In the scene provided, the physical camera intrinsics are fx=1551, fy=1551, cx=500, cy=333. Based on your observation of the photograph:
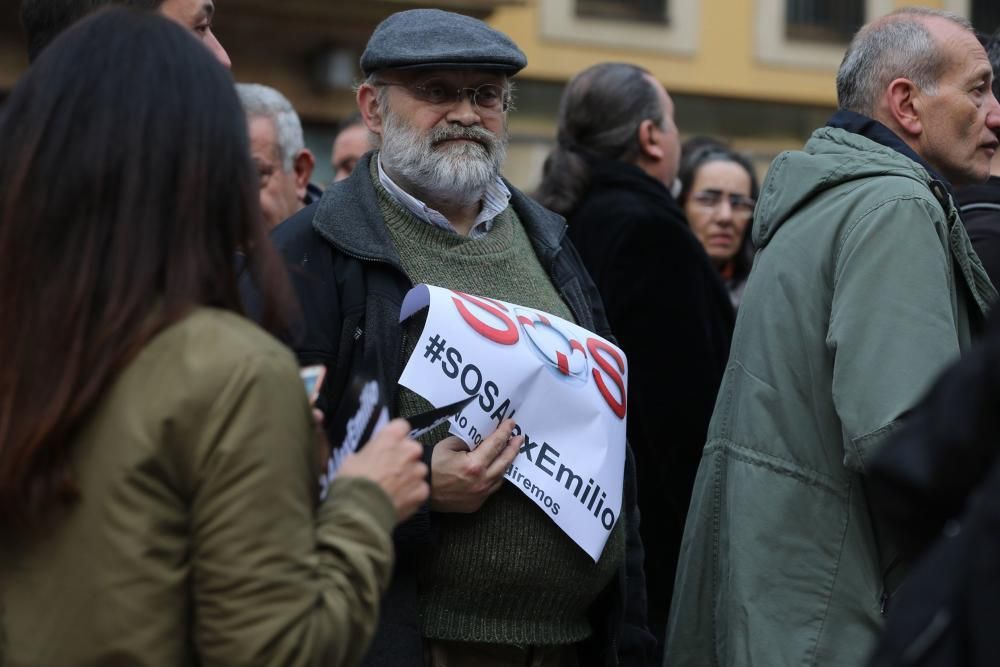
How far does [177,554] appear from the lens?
2.09 metres

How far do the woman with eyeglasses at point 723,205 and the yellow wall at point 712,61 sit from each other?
697 cm

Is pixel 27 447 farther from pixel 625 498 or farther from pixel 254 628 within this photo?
pixel 625 498

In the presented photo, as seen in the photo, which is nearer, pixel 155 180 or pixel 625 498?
pixel 155 180

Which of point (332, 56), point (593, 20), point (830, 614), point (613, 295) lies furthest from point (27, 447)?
point (593, 20)

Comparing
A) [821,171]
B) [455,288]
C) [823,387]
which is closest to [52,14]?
[455,288]

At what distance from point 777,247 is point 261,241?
157 centimetres

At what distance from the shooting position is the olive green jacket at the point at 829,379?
10.4ft

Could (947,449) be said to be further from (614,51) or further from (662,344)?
(614,51)

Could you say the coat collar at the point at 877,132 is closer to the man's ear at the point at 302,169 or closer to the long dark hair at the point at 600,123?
the long dark hair at the point at 600,123

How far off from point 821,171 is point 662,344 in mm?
1185

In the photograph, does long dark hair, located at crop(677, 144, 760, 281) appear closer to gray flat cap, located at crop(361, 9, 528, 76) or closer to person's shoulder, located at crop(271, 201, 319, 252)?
gray flat cap, located at crop(361, 9, 528, 76)

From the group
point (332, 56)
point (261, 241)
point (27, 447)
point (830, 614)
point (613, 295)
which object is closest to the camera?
point (27, 447)

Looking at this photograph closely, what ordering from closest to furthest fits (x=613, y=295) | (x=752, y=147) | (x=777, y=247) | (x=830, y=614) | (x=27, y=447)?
(x=27, y=447)
(x=830, y=614)
(x=777, y=247)
(x=613, y=295)
(x=752, y=147)

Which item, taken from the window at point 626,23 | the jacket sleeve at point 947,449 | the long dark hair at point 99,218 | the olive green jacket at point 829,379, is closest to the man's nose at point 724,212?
the olive green jacket at point 829,379
